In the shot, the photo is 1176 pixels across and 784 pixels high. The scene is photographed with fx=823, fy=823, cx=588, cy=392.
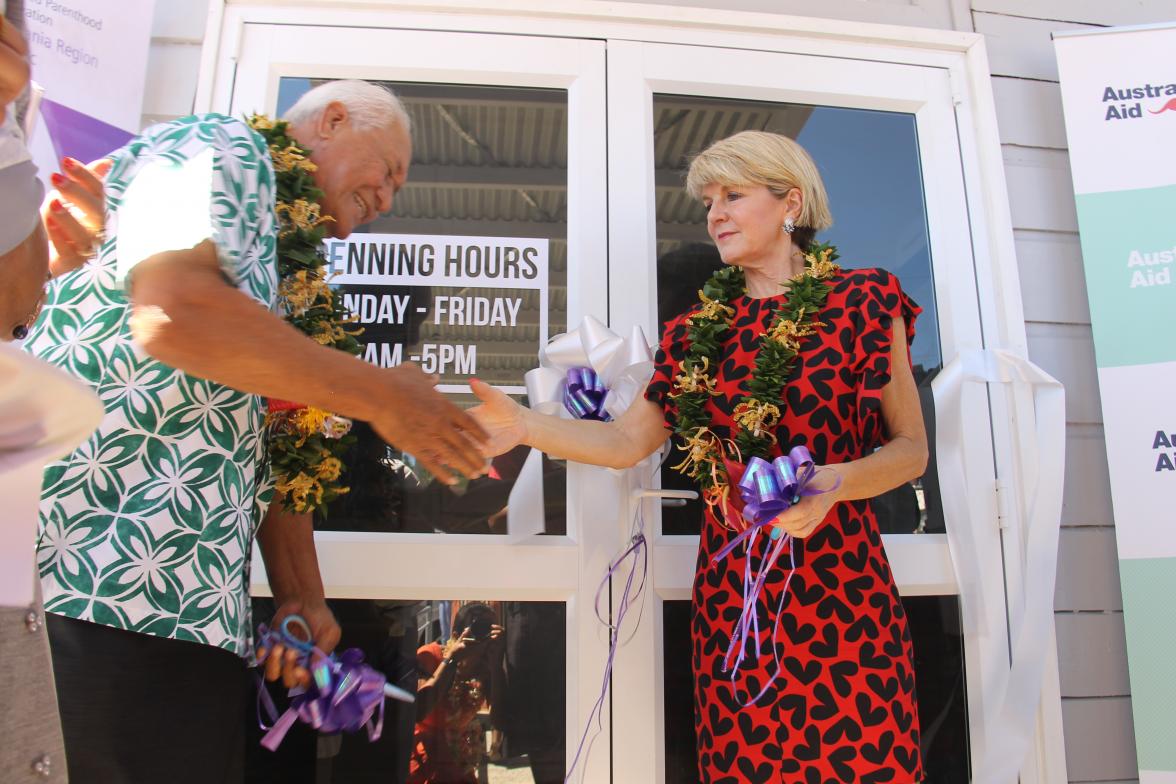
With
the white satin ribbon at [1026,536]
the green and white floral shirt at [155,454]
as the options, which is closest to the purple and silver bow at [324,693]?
the green and white floral shirt at [155,454]

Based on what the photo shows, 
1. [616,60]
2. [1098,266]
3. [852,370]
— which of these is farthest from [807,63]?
[852,370]

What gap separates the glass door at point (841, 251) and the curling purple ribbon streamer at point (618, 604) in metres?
0.03

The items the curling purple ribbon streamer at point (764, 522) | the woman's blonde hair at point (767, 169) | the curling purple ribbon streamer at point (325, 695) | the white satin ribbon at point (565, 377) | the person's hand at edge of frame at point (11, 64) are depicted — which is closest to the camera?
the person's hand at edge of frame at point (11, 64)

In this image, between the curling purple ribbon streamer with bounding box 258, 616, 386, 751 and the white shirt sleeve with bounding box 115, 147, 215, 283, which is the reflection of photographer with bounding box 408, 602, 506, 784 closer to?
the curling purple ribbon streamer with bounding box 258, 616, 386, 751

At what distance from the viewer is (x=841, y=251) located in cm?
258

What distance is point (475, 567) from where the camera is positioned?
2.26 meters

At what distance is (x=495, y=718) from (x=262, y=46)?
2.07m

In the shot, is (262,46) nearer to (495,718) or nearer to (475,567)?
(475,567)

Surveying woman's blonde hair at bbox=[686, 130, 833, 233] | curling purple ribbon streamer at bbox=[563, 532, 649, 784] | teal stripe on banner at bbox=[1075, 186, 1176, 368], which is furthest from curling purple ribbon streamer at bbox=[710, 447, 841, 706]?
teal stripe on banner at bbox=[1075, 186, 1176, 368]

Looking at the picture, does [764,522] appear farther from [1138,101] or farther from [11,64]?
[1138,101]

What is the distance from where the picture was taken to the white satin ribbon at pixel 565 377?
217 cm

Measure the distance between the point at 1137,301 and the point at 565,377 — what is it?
1.75 metres

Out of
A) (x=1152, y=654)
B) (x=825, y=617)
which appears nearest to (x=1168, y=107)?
(x=1152, y=654)

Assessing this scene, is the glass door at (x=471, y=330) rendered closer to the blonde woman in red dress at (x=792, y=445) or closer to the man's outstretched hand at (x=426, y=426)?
the blonde woman in red dress at (x=792, y=445)
